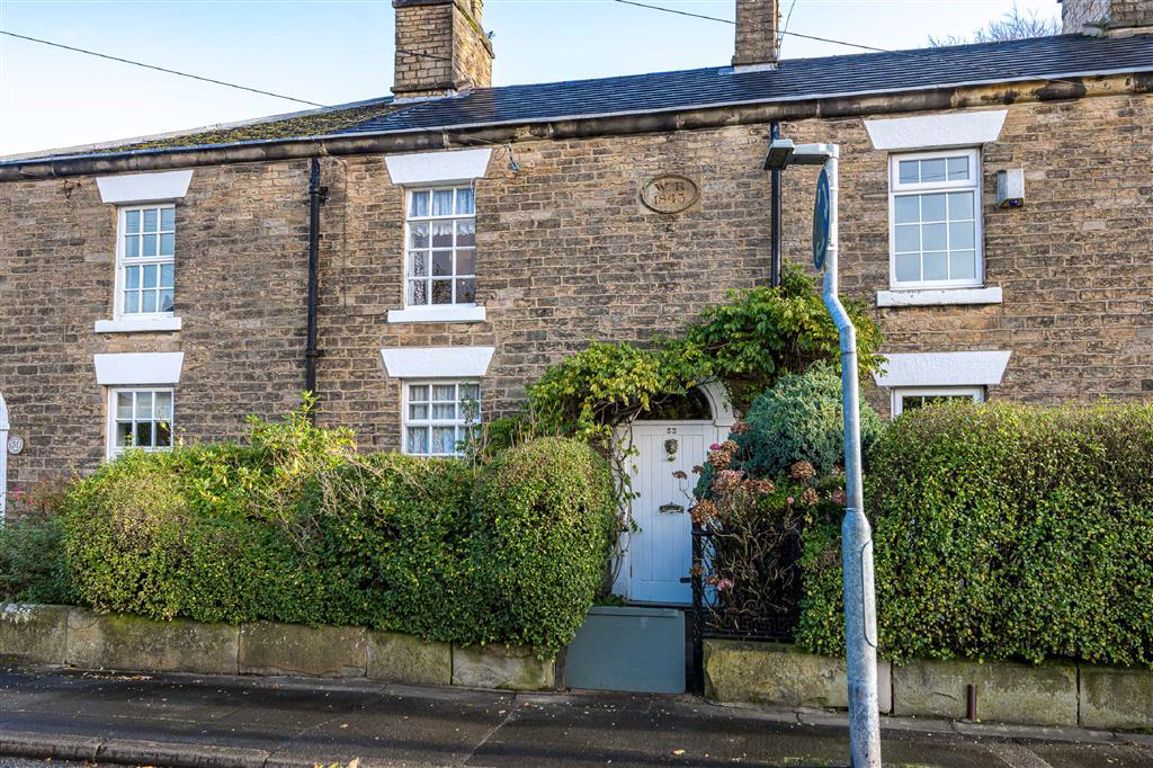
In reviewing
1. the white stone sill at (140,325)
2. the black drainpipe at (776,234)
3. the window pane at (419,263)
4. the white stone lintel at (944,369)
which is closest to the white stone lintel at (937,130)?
the black drainpipe at (776,234)

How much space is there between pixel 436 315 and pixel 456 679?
16.1 ft

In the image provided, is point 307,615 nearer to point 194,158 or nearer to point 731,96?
point 194,158

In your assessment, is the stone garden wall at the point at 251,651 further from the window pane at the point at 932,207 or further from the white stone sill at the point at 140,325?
the window pane at the point at 932,207

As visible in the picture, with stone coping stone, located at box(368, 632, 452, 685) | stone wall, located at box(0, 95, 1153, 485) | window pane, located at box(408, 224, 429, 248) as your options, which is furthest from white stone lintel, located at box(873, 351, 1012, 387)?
window pane, located at box(408, 224, 429, 248)

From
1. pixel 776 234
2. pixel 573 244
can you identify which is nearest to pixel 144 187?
pixel 573 244

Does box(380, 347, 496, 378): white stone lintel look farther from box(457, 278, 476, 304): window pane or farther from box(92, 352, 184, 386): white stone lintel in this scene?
box(92, 352, 184, 386): white stone lintel

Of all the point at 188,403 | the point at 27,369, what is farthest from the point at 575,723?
the point at 27,369

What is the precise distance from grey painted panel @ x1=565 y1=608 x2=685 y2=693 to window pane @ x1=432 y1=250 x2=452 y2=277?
5.30 m

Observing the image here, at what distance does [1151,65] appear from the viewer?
9570mm

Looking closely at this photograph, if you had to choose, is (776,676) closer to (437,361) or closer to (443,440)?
(443,440)

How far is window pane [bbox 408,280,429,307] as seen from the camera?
11.5 meters

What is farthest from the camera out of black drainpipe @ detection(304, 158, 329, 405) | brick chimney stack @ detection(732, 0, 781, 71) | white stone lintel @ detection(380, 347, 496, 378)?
brick chimney stack @ detection(732, 0, 781, 71)

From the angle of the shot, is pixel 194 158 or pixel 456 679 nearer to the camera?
pixel 456 679

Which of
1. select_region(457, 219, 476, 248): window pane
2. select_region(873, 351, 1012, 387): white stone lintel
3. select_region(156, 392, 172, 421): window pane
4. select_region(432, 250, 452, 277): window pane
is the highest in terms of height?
select_region(457, 219, 476, 248): window pane
